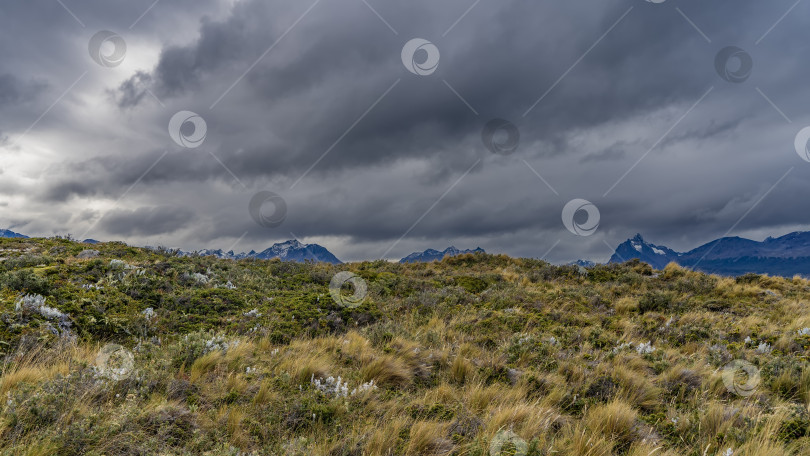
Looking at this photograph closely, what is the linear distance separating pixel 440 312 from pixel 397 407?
606 centimetres

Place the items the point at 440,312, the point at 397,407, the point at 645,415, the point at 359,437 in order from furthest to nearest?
the point at 440,312, the point at 645,415, the point at 397,407, the point at 359,437

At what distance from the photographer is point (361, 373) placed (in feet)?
18.4

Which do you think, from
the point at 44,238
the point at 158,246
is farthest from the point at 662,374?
the point at 44,238

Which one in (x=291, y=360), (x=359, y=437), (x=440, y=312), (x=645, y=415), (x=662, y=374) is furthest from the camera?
(x=440, y=312)

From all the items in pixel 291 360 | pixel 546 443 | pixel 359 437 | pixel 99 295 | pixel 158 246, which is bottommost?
pixel 546 443

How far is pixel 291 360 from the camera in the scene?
5.86m

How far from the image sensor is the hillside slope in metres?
3.74

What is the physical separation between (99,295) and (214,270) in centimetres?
476

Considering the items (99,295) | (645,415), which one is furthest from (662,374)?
(99,295)

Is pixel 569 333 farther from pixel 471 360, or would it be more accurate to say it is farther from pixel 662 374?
pixel 471 360

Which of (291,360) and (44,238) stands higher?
(44,238)

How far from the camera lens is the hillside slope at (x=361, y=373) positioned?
12.3 feet

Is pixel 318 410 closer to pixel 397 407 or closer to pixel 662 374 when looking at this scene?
pixel 397 407

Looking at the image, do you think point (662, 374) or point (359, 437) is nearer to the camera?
point (359, 437)
